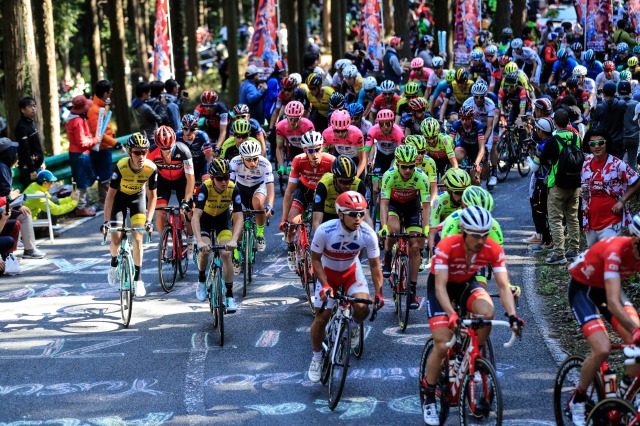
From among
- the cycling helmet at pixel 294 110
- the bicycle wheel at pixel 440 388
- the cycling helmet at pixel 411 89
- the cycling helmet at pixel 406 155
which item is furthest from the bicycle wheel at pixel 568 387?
the cycling helmet at pixel 411 89

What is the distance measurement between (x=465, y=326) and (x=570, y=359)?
842mm

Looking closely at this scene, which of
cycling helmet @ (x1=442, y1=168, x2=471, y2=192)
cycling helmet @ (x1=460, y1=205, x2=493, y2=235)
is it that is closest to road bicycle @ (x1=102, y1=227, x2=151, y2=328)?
cycling helmet @ (x1=442, y1=168, x2=471, y2=192)

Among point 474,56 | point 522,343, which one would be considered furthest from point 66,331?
point 474,56

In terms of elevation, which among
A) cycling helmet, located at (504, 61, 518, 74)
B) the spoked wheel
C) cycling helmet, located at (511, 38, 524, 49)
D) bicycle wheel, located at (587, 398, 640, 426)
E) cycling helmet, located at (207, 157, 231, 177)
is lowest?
the spoked wheel

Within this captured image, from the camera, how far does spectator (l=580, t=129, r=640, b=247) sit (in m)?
11.8

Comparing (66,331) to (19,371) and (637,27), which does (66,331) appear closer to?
(19,371)

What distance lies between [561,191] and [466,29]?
596 inches

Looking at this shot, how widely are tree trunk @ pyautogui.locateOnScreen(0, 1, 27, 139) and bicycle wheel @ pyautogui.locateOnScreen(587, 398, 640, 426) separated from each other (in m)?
14.9

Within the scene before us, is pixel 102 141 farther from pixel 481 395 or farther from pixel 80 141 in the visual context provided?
pixel 481 395

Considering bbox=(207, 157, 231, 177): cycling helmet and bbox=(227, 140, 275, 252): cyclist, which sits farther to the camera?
bbox=(227, 140, 275, 252): cyclist

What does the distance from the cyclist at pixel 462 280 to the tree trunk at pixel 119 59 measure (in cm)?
1921

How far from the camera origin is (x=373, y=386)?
9.23 metres

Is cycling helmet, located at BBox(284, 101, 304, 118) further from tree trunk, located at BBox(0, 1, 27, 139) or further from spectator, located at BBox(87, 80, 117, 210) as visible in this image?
tree trunk, located at BBox(0, 1, 27, 139)

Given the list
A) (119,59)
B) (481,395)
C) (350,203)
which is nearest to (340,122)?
(350,203)
